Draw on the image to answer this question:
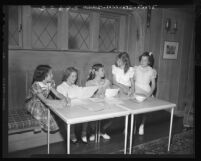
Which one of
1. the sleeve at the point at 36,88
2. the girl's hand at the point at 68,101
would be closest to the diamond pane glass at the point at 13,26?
the sleeve at the point at 36,88

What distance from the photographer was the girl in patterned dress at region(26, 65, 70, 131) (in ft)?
7.32

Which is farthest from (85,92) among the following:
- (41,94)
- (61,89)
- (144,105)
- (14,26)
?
(14,26)

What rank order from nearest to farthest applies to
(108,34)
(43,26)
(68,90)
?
(43,26) → (68,90) → (108,34)

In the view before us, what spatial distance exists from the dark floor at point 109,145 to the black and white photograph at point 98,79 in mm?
11

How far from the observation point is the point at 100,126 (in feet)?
8.48

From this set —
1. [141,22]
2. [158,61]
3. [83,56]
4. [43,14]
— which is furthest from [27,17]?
[158,61]

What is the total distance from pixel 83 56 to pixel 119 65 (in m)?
0.49

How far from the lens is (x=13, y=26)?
2.06 m

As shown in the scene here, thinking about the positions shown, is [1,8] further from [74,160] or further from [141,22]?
[141,22]

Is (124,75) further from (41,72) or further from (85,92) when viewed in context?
(41,72)

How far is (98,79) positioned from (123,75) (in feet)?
1.13

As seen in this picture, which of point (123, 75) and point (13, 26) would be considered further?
point (123, 75)

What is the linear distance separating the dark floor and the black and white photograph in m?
0.01

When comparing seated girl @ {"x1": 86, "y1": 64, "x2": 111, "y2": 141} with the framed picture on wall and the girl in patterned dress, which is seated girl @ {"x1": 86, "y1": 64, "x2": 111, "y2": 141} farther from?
the framed picture on wall
